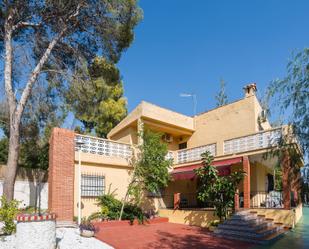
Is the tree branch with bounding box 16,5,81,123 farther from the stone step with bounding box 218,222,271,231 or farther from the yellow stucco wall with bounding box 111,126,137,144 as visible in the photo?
the stone step with bounding box 218,222,271,231

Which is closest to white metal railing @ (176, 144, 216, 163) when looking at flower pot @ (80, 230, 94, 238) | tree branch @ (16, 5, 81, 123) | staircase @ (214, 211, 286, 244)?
staircase @ (214, 211, 286, 244)

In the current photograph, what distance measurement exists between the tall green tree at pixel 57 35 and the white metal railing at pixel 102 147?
14.4 ft

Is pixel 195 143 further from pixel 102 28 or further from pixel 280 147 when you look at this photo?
pixel 280 147

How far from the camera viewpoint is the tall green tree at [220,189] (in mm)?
17594

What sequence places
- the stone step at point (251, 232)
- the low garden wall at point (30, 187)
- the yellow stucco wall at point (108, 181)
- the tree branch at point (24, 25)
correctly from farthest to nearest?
1. the low garden wall at point (30, 187)
2. the tree branch at point (24, 25)
3. the yellow stucco wall at point (108, 181)
4. the stone step at point (251, 232)

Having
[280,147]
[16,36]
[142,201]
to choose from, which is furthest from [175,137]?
[280,147]

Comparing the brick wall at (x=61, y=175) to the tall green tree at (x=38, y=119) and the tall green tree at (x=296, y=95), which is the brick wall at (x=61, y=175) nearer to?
the tall green tree at (x=38, y=119)

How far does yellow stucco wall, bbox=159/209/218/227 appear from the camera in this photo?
18875 millimetres

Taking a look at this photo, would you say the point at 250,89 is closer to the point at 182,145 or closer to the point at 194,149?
the point at 194,149

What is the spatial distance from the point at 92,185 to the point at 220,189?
814cm

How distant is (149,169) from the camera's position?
784 inches

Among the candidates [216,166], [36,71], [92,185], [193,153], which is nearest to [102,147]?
[92,185]

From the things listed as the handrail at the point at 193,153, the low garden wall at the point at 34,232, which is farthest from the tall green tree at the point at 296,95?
the handrail at the point at 193,153

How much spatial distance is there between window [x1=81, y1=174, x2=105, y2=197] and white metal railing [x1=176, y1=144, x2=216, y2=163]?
6.84 meters
